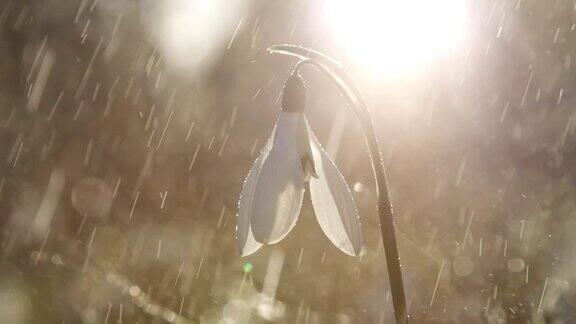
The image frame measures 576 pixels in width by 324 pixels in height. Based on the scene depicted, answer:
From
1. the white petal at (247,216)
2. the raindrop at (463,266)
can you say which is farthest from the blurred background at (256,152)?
the white petal at (247,216)

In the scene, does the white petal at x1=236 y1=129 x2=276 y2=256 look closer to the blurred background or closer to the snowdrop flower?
the snowdrop flower

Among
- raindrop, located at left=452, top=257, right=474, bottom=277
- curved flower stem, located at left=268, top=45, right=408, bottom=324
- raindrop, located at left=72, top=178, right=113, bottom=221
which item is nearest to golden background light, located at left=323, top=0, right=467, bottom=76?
raindrop, located at left=452, top=257, right=474, bottom=277

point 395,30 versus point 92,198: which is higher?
point 395,30

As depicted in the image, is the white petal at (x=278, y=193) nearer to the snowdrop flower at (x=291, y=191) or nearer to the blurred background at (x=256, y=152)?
the snowdrop flower at (x=291, y=191)

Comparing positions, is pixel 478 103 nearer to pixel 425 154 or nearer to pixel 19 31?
pixel 425 154

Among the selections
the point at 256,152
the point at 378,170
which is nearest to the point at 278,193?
the point at 378,170

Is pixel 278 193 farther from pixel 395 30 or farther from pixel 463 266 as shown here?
pixel 395 30

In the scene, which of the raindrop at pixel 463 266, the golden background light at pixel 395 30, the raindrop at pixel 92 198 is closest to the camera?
the raindrop at pixel 463 266
